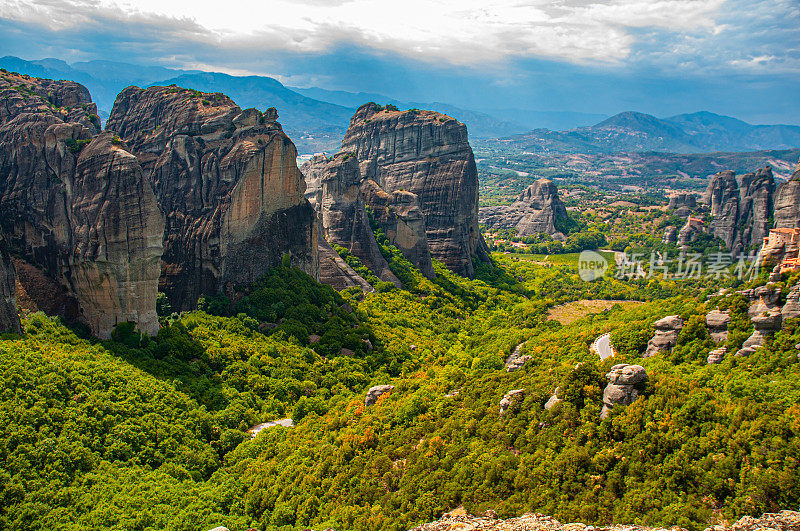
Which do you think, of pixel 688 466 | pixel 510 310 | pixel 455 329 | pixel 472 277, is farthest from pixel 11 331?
pixel 472 277

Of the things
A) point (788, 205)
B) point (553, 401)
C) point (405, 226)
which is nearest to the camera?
point (553, 401)

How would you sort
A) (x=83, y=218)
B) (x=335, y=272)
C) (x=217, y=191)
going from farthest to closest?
1. (x=335, y=272)
2. (x=217, y=191)
3. (x=83, y=218)

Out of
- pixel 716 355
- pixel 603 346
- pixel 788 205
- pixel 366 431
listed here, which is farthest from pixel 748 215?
pixel 366 431

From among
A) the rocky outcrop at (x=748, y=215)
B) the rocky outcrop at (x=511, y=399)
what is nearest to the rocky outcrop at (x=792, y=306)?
the rocky outcrop at (x=511, y=399)

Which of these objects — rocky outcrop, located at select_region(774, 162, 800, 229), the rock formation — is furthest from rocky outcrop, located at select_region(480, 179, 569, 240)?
the rock formation

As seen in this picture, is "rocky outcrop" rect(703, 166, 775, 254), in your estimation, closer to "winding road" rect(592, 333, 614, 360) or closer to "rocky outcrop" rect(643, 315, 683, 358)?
"winding road" rect(592, 333, 614, 360)

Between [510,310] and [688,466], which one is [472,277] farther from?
[688,466]

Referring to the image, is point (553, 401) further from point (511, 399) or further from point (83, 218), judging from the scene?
point (83, 218)
